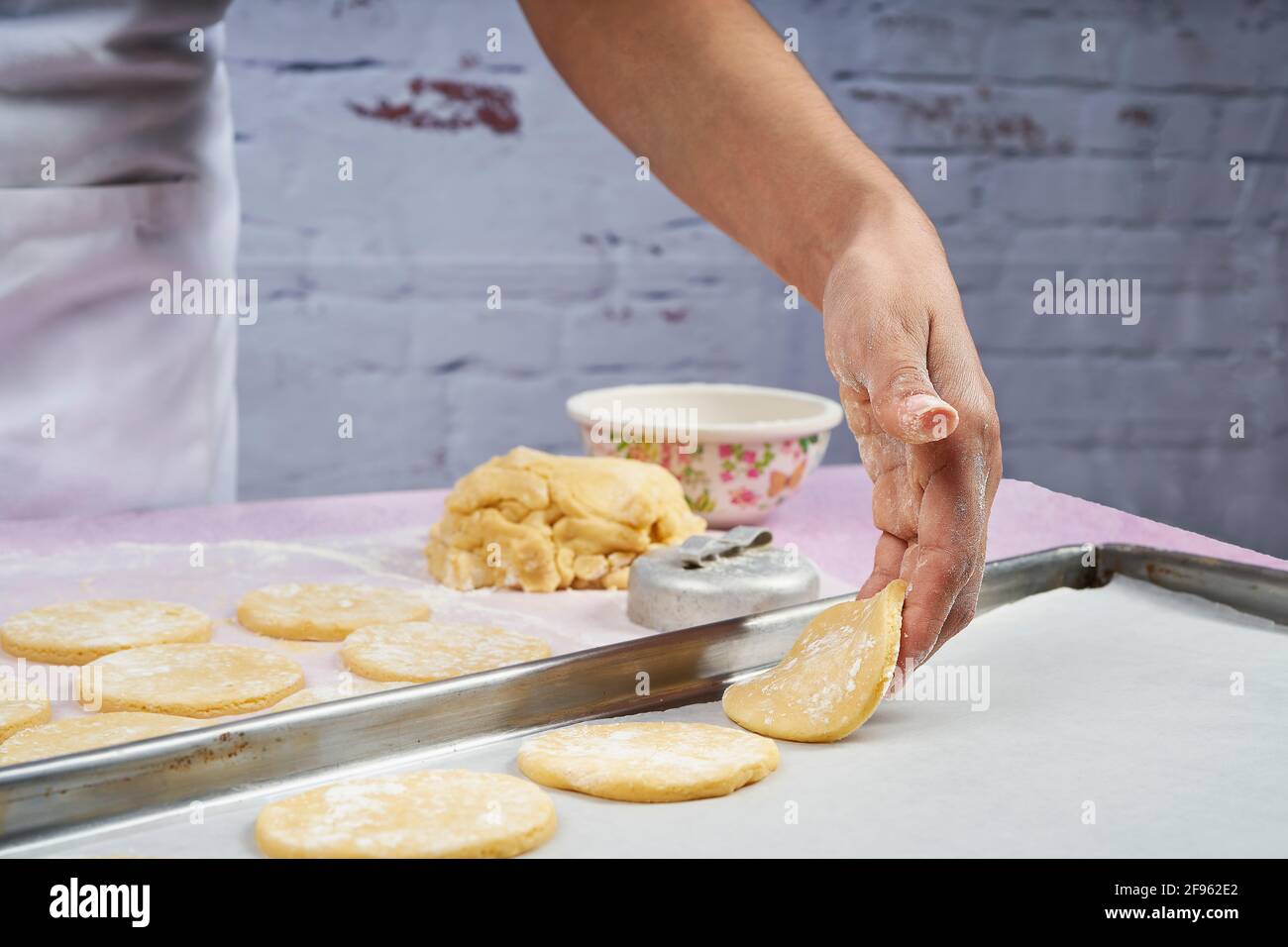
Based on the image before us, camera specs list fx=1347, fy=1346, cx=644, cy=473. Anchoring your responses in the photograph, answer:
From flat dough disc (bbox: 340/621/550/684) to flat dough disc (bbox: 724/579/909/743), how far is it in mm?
237

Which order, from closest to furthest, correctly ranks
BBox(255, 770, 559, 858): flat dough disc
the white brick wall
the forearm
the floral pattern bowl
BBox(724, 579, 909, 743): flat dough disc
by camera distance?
BBox(255, 770, 559, 858): flat dough disc
BBox(724, 579, 909, 743): flat dough disc
the forearm
the floral pattern bowl
the white brick wall

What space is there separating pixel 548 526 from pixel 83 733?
622mm

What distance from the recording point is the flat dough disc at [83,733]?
1.01 meters

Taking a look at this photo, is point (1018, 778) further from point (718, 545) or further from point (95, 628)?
point (95, 628)

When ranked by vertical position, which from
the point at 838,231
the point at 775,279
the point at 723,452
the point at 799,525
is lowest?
the point at 799,525

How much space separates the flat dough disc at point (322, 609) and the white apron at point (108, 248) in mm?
398

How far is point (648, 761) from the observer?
97 cm

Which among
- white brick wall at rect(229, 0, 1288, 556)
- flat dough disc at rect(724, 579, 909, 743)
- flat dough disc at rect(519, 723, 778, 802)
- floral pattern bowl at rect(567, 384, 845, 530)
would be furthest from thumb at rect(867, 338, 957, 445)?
white brick wall at rect(229, 0, 1288, 556)

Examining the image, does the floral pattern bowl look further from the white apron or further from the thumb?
the thumb

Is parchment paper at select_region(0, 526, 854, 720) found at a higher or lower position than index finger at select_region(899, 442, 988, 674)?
lower

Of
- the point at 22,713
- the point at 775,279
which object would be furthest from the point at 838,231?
the point at 775,279

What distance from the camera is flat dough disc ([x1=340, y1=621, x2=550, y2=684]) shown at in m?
1.23

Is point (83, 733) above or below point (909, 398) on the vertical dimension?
below

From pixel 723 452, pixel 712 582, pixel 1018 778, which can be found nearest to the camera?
pixel 1018 778
